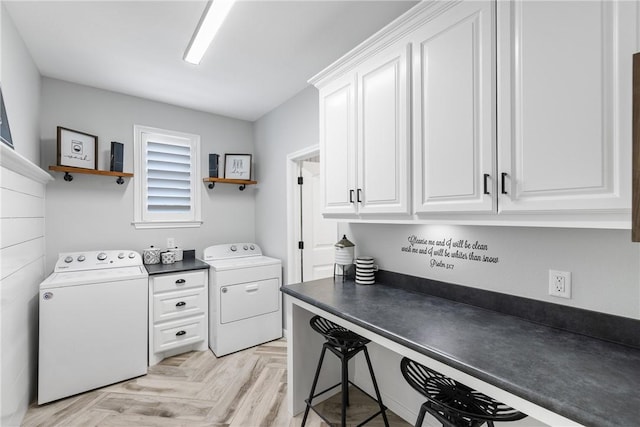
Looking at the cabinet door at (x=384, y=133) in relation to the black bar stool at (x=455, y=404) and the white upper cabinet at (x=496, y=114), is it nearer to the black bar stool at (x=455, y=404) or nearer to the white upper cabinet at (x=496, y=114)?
the white upper cabinet at (x=496, y=114)

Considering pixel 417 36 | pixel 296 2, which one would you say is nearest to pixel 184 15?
pixel 296 2

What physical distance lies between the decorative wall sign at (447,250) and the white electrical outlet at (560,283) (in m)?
0.25

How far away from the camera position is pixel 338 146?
81.9 inches

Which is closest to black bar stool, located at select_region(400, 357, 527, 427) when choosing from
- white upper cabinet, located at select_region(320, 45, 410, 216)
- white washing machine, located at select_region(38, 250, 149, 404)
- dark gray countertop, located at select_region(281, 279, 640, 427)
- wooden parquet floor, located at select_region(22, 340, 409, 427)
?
dark gray countertop, located at select_region(281, 279, 640, 427)

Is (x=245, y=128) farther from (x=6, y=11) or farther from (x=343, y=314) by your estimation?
(x=343, y=314)

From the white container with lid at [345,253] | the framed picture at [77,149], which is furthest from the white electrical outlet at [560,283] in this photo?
the framed picture at [77,149]

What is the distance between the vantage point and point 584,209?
1.03 meters

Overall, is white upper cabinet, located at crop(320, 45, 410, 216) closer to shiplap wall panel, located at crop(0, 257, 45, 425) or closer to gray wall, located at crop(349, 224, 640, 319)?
gray wall, located at crop(349, 224, 640, 319)

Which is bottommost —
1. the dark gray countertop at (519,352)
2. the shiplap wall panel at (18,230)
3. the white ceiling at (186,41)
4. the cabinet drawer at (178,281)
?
the cabinet drawer at (178,281)

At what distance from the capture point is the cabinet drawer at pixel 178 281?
2824 millimetres

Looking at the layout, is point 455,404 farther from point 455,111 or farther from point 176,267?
point 176,267

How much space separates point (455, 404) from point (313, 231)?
2395mm

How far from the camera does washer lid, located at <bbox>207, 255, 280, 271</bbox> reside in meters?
3.07

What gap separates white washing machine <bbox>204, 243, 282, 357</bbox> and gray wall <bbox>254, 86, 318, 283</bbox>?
24cm
